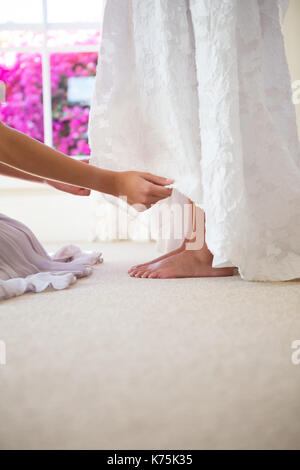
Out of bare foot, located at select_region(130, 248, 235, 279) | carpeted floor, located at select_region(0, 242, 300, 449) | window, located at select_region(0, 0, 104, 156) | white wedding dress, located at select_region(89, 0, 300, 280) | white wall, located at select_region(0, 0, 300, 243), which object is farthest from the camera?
window, located at select_region(0, 0, 104, 156)

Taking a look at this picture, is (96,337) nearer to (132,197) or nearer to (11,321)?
(11,321)

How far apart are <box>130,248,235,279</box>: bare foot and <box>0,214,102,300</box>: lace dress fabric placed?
0.21 metres

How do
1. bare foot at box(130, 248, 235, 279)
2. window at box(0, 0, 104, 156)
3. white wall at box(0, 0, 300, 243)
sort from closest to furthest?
bare foot at box(130, 248, 235, 279)
white wall at box(0, 0, 300, 243)
window at box(0, 0, 104, 156)

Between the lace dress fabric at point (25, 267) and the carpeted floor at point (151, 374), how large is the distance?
0.11m

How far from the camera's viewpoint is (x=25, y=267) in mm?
1177

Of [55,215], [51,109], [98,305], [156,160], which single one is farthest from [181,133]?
[51,109]

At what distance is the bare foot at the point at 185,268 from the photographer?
3.75 feet

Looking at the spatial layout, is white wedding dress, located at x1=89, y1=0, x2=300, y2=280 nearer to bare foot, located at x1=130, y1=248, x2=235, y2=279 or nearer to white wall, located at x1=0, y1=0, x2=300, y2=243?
bare foot, located at x1=130, y1=248, x2=235, y2=279

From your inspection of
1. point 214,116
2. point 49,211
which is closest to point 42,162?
point 214,116

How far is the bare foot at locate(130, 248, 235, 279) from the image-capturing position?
114 centimetres

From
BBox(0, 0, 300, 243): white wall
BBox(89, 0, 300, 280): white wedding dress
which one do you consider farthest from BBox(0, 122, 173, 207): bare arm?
BBox(0, 0, 300, 243): white wall

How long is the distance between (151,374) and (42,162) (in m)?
0.52

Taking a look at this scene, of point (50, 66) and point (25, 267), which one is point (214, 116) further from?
point (50, 66)

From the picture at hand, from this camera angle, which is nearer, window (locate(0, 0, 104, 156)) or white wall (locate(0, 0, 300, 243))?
white wall (locate(0, 0, 300, 243))
